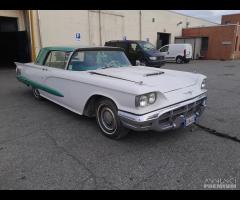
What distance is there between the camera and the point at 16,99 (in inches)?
248

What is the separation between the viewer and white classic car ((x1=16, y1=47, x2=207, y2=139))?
9.98 feet

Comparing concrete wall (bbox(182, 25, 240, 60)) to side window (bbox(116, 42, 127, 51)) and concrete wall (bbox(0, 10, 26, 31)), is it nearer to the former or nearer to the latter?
side window (bbox(116, 42, 127, 51))

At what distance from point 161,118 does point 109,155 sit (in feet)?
3.06

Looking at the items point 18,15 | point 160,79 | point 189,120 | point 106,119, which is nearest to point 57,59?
point 106,119

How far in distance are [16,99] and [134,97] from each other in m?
4.66

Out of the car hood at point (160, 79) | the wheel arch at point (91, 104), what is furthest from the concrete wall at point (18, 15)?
the wheel arch at point (91, 104)

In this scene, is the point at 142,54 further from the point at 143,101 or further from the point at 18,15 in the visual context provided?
the point at 143,101

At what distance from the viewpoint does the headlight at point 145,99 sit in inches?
117

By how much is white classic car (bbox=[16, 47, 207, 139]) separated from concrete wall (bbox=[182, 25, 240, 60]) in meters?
21.4

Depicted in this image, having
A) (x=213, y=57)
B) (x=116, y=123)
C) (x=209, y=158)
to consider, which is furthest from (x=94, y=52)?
(x=213, y=57)

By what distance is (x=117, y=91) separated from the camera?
10.5 feet

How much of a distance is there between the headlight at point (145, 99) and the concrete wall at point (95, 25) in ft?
40.0

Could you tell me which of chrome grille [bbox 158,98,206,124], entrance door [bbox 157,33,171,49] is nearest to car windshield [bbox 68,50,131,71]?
chrome grille [bbox 158,98,206,124]

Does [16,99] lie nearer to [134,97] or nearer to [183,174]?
[134,97]
